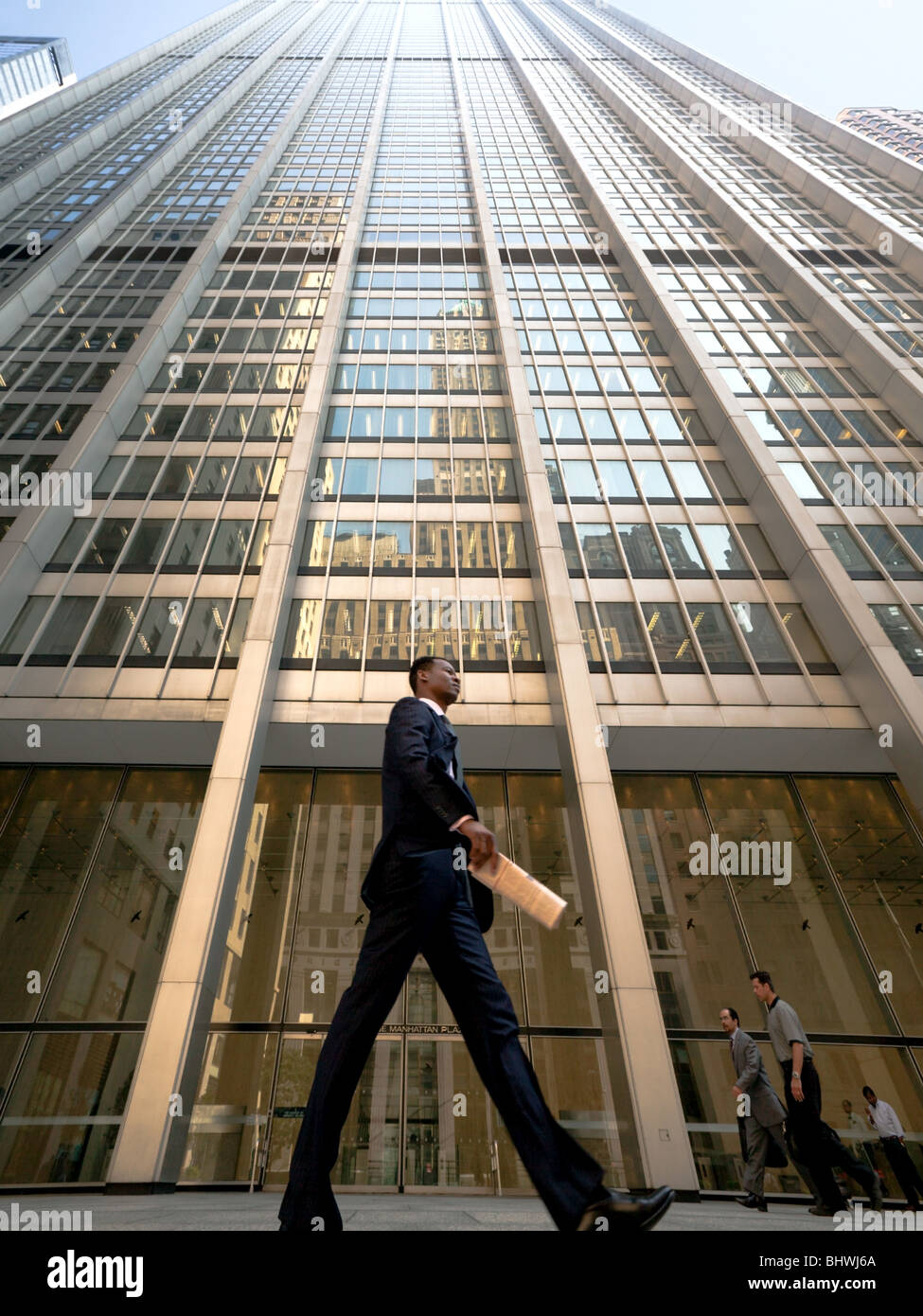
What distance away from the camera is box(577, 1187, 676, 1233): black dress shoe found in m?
2.57

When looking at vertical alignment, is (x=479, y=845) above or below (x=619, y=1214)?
above

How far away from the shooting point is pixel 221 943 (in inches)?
411

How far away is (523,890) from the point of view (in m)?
3.23

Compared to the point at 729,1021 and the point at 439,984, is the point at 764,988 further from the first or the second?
the point at 439,984

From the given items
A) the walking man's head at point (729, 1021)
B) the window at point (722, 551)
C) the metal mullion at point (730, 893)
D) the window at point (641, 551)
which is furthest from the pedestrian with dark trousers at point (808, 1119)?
the window at point (722, 551)

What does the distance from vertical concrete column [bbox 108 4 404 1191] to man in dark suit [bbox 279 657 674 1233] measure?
22.9ft

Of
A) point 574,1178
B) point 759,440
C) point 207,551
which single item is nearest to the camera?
point 574,1178

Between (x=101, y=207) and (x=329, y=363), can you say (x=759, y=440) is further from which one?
(x=101, y=207)

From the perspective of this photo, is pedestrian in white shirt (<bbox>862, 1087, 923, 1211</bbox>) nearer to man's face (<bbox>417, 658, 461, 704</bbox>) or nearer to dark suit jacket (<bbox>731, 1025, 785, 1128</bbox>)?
dark suit jacket (<bbox>731, 1025, 785, 1128</bbox>)

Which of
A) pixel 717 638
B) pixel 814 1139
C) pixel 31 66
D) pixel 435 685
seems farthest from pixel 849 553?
pixel 31 66

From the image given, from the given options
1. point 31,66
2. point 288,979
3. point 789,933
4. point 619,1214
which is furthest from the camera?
point 31,66

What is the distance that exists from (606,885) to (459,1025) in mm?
8455
